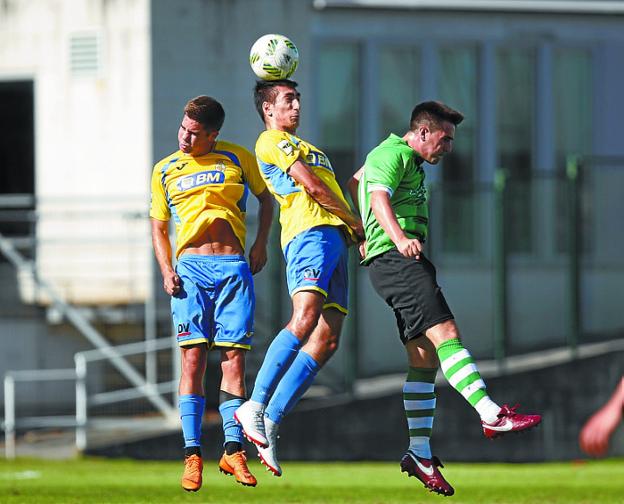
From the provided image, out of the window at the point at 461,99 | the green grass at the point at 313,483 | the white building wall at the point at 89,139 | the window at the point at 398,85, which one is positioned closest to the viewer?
the green grass at the point at 313,483

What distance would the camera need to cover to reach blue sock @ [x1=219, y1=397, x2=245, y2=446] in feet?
30.9

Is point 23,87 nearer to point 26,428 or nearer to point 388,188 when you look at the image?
point 26,428

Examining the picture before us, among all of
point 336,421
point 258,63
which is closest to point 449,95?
point 336,421

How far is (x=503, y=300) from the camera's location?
1898cm

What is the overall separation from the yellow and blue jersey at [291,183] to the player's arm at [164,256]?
71 cm

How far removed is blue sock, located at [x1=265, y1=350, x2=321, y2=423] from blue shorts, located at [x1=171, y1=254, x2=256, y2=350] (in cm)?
37

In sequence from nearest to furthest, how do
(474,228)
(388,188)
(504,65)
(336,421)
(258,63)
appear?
(388,188) < (258,63) < (336,421) < (474,228) < (504,65)

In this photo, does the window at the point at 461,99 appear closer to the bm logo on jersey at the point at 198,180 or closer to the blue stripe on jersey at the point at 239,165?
the blue stripe on jersey at the point at 239,165

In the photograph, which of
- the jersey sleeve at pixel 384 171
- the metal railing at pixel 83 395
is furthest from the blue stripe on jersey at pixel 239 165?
the metal railing at pixel 83 395

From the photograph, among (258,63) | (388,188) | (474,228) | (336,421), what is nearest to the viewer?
(388,188)

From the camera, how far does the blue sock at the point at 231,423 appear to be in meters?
9.41

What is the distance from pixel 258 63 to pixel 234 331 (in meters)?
1.75

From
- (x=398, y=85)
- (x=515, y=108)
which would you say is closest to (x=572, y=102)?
(x=515, y=108)

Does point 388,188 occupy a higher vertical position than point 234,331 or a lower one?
higher
